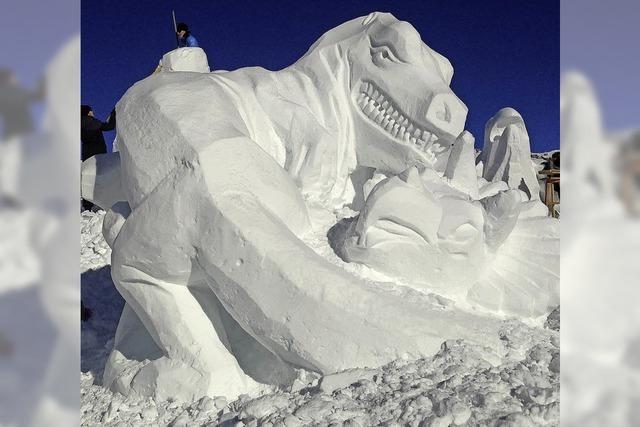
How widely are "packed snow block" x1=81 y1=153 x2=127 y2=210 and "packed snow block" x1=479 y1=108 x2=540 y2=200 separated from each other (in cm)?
218

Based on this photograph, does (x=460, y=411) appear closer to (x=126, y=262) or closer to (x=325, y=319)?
(x=325, y=319)

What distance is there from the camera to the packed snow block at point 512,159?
3.76m

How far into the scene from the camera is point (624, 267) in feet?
2.71

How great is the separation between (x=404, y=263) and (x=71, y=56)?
5.44 ft

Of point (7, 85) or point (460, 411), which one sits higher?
point (7, 85)

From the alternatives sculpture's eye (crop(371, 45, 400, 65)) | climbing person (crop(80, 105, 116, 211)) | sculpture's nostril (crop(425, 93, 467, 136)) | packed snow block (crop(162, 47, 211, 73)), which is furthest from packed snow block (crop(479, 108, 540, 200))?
climbing person (crop(80, 105, 116, 211))

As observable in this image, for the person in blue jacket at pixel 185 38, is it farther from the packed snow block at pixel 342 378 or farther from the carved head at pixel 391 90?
the packed snow block at pixel 342 378

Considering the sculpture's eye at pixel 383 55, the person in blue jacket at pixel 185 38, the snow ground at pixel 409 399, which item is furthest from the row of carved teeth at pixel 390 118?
the person in blue jacket at pixel 185 38

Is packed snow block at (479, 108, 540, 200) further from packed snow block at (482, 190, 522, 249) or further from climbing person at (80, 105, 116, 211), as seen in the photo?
climbing person at (80, 105, 116, 211)

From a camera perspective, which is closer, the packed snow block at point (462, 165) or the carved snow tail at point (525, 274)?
the carved snow tail at point (525, 274)

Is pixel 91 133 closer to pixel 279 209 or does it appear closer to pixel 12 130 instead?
pixel 279 209

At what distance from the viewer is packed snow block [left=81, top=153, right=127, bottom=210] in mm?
2713

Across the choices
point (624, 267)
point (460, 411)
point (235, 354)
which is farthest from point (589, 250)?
point (235, 354)

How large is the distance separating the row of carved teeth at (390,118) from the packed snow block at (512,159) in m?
1.23
